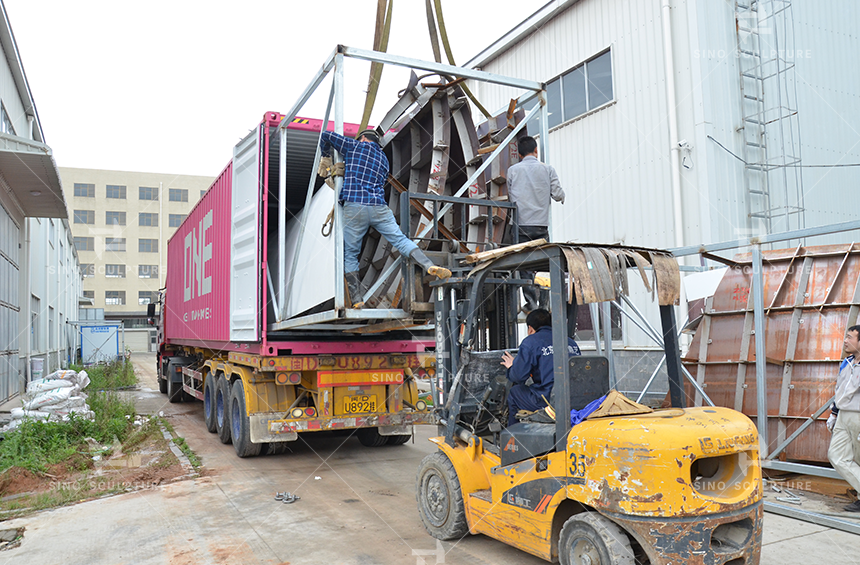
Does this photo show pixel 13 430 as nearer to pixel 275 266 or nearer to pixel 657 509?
pixel 275 266

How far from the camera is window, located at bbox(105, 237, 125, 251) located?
5400cm

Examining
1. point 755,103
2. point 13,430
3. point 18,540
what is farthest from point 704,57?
point 13,430

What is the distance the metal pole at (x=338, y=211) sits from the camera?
515cm

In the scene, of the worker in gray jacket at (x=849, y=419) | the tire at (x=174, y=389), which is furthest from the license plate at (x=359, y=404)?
the tire at (x=174, y=389)

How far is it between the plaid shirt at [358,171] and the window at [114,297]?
54631 mm

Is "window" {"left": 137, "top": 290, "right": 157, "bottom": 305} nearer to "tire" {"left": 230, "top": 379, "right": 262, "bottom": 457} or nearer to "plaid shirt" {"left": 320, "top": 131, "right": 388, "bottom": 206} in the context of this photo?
"tire" {"left": 230, "top": 379, "right": 262, "bottom": 457}

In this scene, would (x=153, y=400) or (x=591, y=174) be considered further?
(x=153, y=400)

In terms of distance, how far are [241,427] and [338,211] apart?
3.57m

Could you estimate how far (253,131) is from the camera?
7.37 meters

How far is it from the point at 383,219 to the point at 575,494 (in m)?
2.79

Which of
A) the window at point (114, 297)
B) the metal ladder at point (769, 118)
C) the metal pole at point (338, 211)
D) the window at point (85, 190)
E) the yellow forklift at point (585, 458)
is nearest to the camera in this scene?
the yellow forklift at point (585, 458)

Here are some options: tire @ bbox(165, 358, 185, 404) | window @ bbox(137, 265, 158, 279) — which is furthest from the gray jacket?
window @ bbox(137, 265, 158, 279)

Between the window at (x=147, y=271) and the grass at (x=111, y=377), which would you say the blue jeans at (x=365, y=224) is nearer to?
the grass at (x=111, y=377)

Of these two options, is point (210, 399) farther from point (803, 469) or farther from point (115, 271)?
point (115, 271)
